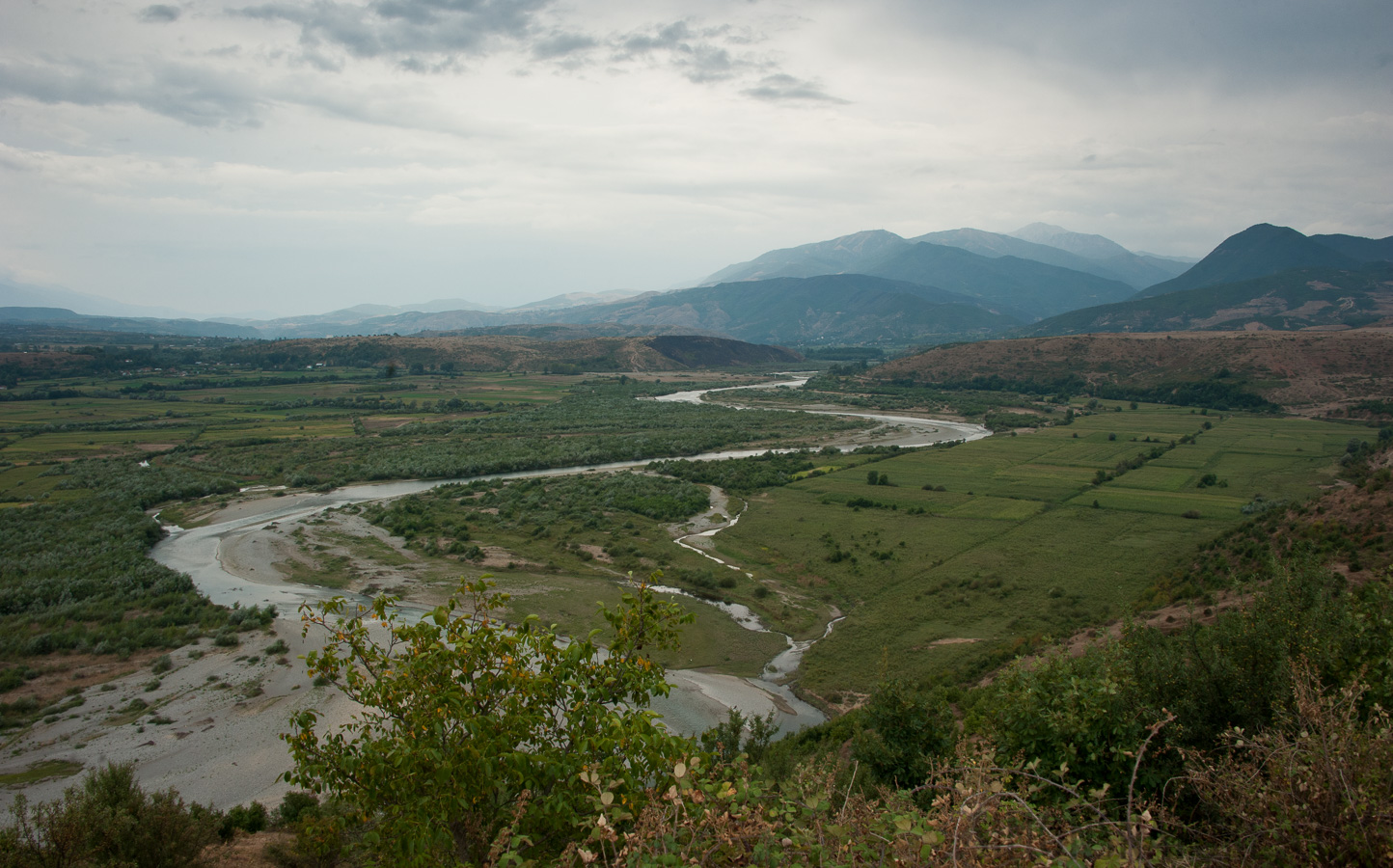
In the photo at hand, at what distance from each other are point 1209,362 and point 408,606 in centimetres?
12620

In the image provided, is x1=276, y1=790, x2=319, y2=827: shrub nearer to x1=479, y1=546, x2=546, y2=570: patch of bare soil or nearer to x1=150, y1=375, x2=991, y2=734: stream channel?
x1=150, y1=375, x2=991, y2=734: stream channel

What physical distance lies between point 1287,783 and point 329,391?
441ft

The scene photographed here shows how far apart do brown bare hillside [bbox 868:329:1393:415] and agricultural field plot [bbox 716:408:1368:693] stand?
3019 cm

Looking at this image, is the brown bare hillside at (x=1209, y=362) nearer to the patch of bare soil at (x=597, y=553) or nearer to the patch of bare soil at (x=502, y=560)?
the patch of bare soil at (x=597, y=553)

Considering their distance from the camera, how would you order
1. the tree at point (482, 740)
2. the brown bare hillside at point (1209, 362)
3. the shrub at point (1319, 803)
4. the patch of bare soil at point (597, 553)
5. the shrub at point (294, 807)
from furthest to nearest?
the brown bare hillside at point (1209, 362) < the patch of bare soil at point (597, 553) < the shrub at point (294, 807) < the tree at point (482, 740) < the shrub at point (1319, 803)

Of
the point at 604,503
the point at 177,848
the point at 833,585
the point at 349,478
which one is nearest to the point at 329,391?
the point at 349,478

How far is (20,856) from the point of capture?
10.4m

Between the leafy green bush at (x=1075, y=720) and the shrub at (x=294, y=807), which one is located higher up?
the leafy green bush at (x=1075, y=720)

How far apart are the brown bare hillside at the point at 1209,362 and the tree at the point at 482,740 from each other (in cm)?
11360

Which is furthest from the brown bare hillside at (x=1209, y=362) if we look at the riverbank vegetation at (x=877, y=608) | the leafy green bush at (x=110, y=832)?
the leafy green bush at (x=110, y=832)

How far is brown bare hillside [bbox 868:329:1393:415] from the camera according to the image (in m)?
94.9

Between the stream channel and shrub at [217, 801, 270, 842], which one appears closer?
shrub at [217, 801, 270, 842]

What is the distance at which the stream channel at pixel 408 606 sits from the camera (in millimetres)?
23703

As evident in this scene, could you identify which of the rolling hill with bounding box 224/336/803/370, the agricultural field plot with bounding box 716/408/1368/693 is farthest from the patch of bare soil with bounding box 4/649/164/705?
the rolling hill with bounding box 224/336/803/370
